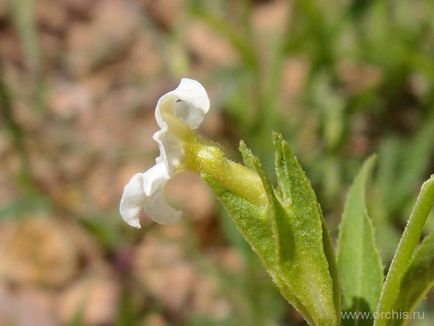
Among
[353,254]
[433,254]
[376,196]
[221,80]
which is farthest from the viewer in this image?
[221,80]

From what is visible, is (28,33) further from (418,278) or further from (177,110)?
(418,278)

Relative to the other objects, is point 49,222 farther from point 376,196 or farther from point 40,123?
point 376,196

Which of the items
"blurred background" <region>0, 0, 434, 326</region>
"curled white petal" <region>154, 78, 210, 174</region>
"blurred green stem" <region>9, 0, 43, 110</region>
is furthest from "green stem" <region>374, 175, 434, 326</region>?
"blurred green stem" <region>9, 0, 43, 110</region>

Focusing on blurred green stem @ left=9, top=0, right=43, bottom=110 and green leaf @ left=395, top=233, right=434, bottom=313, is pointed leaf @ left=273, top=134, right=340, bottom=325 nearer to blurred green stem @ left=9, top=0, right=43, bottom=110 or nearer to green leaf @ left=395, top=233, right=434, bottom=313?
green leaf @ left=395, top=233, right=434, bottom=313

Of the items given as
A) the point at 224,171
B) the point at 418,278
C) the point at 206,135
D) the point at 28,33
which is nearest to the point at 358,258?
the point at 418,278

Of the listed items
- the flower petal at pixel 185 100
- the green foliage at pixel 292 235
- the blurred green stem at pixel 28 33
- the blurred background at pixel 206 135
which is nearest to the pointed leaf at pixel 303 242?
the green foliage at pixel 292 235

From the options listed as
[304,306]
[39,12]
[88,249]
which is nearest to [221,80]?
[88,249]

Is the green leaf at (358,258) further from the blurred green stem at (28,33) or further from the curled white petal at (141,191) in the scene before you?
the blurred green stem at (28,33)
